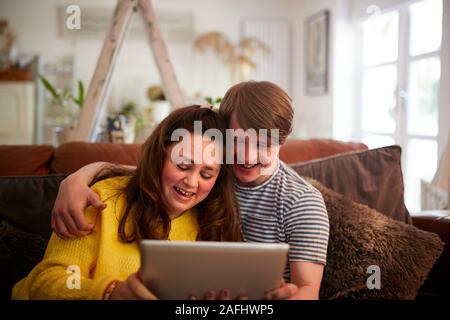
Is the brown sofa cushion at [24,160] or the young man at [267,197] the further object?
the brown sofa cushion at [24,160]

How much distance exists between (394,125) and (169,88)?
1.69 meters

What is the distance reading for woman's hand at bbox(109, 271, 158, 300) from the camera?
2.67 ft

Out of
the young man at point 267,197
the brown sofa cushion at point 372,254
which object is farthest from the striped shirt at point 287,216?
the brown sofa cushion at point 372,254

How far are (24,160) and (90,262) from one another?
0.63m

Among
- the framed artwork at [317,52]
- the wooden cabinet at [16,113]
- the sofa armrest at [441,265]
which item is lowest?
the sofa armrest at [441,265]

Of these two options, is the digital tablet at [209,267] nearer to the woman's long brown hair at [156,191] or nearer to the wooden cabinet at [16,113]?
the woman's long brown hair at [156,191]

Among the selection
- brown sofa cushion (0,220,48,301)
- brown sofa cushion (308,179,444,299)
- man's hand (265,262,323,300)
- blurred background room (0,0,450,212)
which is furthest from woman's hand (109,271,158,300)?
blurred background room (0,0,450,212)

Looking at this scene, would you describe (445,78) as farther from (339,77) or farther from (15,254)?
(15,254)

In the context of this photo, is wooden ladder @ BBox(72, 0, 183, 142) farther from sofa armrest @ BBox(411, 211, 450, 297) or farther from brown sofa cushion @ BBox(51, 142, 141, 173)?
sofa armrest @ BBox(411, 211, 450, 297)

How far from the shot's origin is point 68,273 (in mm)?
893

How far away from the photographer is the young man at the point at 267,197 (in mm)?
954

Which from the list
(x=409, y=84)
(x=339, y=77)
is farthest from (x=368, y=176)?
(x=339, y=77)

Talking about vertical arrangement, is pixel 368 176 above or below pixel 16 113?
below

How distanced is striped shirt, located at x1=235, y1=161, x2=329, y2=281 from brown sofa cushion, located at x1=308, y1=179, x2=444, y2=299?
19 cm
